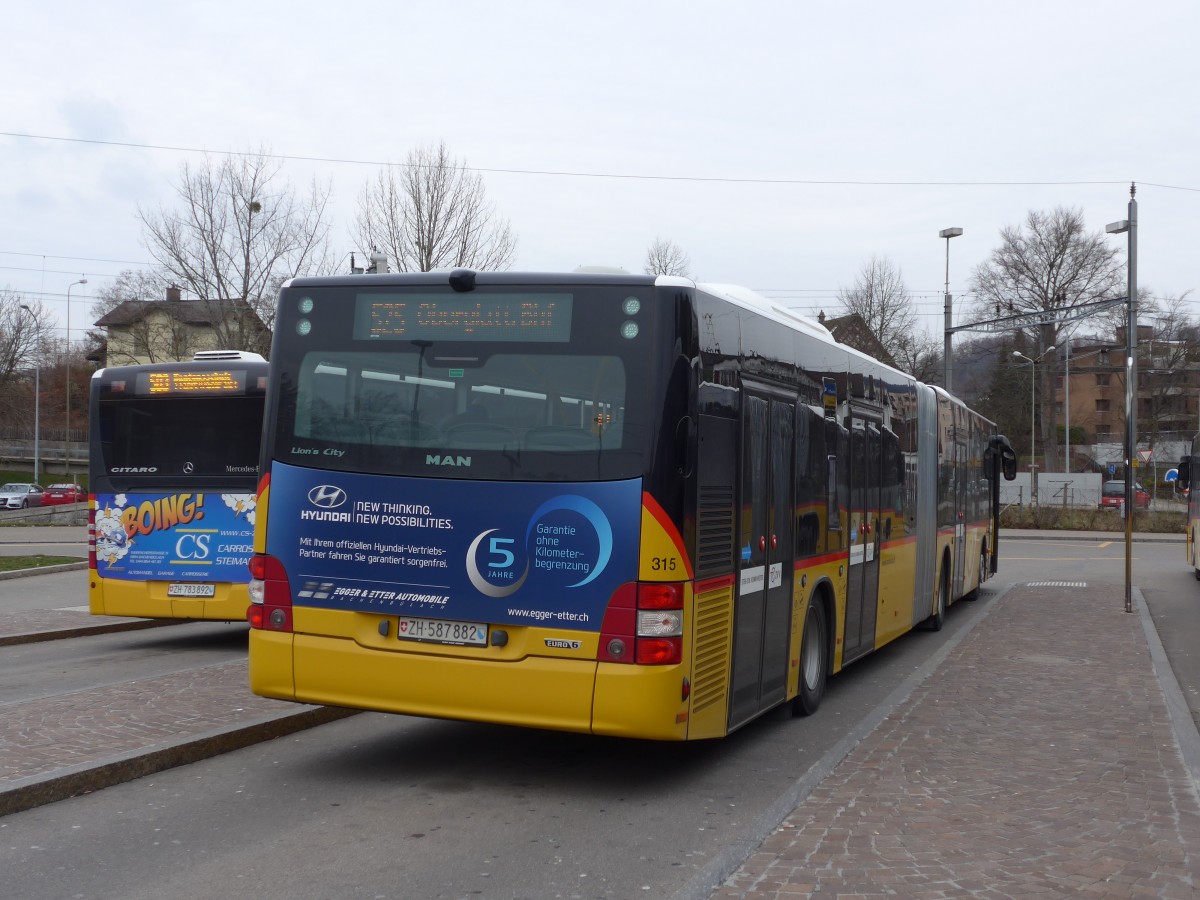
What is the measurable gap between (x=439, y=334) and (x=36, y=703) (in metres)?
4.34

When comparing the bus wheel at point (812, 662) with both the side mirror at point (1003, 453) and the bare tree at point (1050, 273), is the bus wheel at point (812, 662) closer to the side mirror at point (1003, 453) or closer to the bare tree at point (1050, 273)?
the side mirror at point (1003, 453)

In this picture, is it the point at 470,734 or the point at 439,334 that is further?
the point at 470,734

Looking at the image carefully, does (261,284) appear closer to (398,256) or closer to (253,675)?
(398,256)

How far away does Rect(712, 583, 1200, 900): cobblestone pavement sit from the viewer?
17.1 feet

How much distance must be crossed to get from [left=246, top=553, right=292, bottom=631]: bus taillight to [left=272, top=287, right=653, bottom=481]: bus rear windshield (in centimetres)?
63

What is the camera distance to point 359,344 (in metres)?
7.21

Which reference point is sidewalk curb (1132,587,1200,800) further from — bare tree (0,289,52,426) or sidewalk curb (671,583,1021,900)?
bare tree (0,289,52,426)

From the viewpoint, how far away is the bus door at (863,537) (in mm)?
10602

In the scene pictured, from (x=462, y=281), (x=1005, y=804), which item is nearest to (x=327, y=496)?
(x=462, y=281)

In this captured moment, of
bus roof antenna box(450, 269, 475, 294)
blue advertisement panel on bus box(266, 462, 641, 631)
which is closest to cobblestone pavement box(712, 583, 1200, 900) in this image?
blue advertisement panel on bus box(266, 462, 641, 631)

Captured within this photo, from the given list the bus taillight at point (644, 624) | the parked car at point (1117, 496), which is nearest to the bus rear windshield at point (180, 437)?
the bus taillight at point (644, 624)

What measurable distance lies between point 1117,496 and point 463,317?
195ft

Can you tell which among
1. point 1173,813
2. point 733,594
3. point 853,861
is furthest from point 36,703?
point 1173,813

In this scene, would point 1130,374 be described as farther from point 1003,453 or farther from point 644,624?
point 644,624
